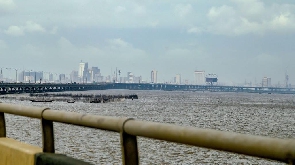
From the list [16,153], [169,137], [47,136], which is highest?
[169,137]

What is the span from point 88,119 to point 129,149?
1.96 feet

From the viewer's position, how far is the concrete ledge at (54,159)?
414 centimetres

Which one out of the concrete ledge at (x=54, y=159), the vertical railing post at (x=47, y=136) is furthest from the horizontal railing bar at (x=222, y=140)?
the vertical railing post at (x=47, y=136)

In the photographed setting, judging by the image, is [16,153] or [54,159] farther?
[16,153]

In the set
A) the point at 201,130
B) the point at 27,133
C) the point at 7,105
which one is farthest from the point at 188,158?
the point at 201,130

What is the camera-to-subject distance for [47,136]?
495 cm

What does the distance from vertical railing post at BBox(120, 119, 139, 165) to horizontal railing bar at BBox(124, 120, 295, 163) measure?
0.08 metres

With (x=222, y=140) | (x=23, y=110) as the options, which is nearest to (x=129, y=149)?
(x=222, y=140)

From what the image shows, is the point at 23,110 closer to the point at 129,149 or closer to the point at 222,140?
the point at 129,149

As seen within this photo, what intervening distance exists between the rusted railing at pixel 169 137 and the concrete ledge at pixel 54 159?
194 millimetres

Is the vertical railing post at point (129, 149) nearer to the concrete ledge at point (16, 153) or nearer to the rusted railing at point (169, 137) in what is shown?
the rusted railing at point (169, 137)

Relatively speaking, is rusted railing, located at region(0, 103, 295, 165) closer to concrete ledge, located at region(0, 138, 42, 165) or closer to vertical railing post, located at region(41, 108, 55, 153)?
vertical railing post, located at region(41, 108, 55, 153)

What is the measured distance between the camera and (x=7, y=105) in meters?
5.59

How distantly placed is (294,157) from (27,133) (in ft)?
132
